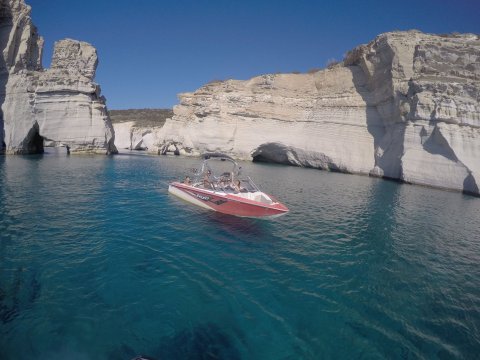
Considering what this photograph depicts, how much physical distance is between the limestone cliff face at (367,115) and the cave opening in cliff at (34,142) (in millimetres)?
18012

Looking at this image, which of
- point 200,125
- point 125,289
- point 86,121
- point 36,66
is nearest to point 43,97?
point 86,121

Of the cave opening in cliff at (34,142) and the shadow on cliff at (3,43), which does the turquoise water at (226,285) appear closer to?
the shadow on cliff at (3,43)

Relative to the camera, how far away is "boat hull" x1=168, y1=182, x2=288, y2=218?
12.4m

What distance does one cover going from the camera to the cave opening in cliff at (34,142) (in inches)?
1486

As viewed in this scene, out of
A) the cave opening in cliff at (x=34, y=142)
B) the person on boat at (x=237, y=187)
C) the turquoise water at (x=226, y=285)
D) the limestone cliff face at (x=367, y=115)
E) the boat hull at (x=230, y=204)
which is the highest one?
the limestone cliff face at (x=367, y=115)

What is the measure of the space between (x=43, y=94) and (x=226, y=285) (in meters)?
40.9

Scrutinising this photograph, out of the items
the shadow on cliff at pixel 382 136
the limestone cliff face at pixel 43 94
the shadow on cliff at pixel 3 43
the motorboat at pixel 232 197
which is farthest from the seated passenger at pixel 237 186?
the shadow on cliff at pixel 3 43

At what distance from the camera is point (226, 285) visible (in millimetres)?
7445

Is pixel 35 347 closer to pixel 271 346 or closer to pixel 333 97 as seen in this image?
pixel 271 346

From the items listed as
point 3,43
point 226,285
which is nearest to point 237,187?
point 226,285

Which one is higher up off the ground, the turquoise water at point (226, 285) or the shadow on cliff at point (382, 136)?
the shadow on cliff at point (382, 136)

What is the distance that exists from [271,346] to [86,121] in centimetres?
4210

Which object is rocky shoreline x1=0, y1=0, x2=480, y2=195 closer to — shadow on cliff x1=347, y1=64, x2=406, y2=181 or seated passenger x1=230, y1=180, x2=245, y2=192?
shadow on cliff x1=347, y1=64, x2=406, y2=181

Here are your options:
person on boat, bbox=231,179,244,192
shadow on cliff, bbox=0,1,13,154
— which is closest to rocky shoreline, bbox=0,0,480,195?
shadow on cliff, bbox=0,1,13,154
